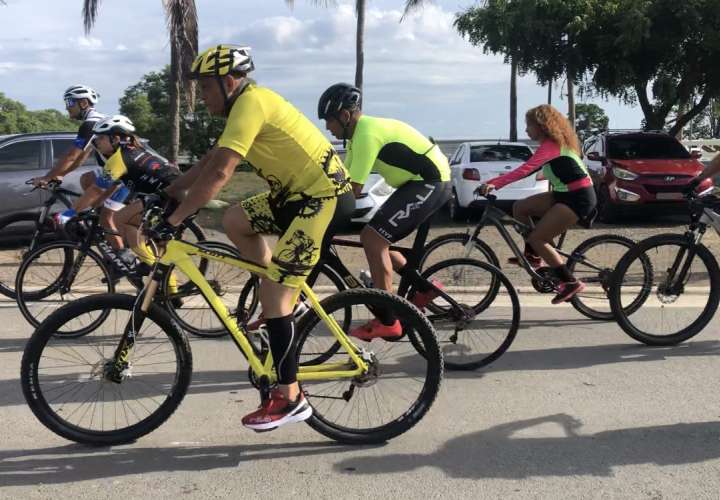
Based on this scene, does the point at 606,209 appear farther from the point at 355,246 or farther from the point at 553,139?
the point at 355,246

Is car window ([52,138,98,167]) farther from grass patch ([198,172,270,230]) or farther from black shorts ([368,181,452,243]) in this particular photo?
black shorts ([368,181,452,243])

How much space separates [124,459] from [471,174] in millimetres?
9956

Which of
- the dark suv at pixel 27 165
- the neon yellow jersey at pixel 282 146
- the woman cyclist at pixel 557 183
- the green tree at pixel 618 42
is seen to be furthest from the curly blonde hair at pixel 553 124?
the green tree at pixel 618 42

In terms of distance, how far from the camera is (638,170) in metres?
12.9

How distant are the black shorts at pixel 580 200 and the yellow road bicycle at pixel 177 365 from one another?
244 centimetres

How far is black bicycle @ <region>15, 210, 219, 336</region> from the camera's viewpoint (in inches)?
235

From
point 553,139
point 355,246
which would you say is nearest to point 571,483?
point 355,246

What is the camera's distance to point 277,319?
12.0 ft

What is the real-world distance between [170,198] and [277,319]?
82 cm

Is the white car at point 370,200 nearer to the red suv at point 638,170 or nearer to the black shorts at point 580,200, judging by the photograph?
the red suv at point 638,170

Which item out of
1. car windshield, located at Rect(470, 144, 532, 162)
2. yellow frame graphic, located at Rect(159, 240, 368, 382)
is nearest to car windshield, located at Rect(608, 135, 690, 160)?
car windshield, located at Rect(470, 144, 532, 162)

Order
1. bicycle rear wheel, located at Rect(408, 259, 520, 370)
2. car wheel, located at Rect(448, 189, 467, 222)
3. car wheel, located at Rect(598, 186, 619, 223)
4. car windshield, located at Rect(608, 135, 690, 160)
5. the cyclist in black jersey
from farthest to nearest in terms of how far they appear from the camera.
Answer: car windshield, located at Rect(608, 135, 690, 160), car wheel, located at Rect(448, 189, 467, 222), car wheel, located at Rect(598, 186, 619, 223), the cyclist in black jersey, bicycle rear wheel, located at Rect(408, 259, 520, 370)

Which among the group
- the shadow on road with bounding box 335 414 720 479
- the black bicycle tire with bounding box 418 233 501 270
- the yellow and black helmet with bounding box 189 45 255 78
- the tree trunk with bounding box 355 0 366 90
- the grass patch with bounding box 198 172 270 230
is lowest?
the grass patch with bounding box 198 172 270 230

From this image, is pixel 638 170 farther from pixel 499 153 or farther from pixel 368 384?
pixel 368 384
